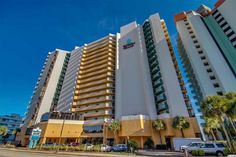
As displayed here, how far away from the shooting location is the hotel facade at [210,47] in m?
62.5

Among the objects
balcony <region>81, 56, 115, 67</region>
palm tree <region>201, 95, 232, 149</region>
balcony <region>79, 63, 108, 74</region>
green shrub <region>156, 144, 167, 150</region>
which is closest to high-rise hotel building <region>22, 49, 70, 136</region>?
balcony <region>79, 63, 108, 74</region>

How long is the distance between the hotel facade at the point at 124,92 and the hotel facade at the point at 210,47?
11790mm

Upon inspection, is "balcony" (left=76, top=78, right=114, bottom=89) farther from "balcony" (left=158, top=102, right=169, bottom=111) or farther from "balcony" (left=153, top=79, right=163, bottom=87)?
"balcony" (left=158, top=102, right=169, bottom=111)

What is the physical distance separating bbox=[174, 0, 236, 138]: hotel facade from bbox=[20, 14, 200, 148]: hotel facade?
11.8 meters

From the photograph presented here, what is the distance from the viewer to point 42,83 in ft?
294

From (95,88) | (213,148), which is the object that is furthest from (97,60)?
(213,148)

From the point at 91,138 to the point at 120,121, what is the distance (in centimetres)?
1569

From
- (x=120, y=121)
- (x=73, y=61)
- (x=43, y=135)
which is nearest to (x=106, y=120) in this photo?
(x=120, y=121)

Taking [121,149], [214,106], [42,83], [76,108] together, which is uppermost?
[42,83]

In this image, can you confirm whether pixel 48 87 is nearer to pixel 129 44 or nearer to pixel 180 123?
pixel 129 44

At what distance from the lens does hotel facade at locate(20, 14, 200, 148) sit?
54.8 m

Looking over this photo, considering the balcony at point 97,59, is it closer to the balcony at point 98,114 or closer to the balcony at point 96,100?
the balcony at point 96,100

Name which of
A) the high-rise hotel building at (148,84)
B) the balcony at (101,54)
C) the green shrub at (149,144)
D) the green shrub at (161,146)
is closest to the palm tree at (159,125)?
the high-rise hotel building at (148,84)

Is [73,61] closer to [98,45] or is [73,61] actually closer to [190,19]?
[98,45]
